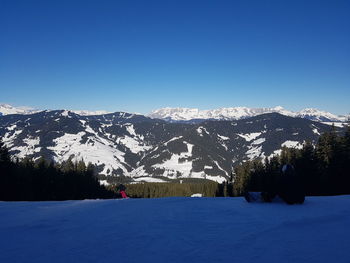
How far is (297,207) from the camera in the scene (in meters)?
15.2

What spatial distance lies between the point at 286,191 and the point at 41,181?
1858 inches

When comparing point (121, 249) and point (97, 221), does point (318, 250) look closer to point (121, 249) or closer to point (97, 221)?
point (121, 249)

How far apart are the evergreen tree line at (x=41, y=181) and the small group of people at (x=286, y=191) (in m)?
39.6

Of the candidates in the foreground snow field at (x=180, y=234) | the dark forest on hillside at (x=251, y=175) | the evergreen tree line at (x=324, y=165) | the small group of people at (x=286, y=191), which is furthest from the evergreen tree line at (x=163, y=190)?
the foreground snow field at (x=180, y=234)

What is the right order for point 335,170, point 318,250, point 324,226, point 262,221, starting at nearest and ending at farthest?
point 318,250, point 324,226, point 262,221, point 335,170

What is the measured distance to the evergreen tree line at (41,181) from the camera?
44.8 metres

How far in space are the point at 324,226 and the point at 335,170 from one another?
37.2 metres

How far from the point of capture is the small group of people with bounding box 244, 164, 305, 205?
1611 cm

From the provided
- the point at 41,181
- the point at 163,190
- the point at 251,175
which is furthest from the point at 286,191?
the point at 163,190

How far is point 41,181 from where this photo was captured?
52.7 m

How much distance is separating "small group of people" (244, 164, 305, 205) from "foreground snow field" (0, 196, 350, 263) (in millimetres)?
643

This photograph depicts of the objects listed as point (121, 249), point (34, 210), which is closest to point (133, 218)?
point (121, 249)

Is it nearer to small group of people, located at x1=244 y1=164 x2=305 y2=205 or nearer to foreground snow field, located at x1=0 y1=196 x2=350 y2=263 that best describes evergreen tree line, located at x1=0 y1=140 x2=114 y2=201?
foreground snow field, located at x1=0 y1=196 x2=350 y2=263

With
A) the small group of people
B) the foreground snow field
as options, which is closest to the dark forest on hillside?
the small group of people
